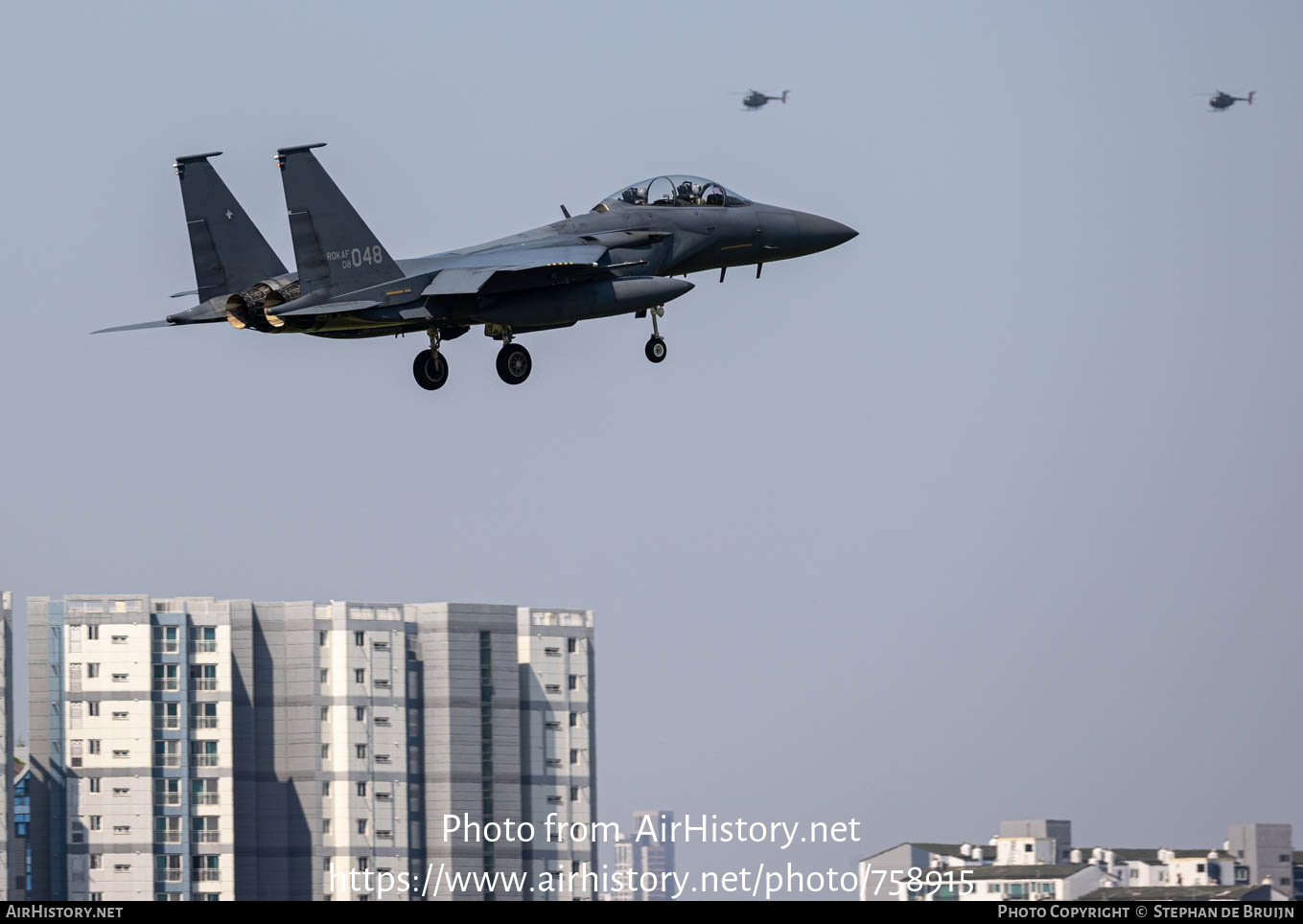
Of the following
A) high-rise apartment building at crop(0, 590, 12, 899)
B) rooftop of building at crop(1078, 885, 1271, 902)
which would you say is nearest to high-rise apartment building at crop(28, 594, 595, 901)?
high-rise apartment building at crop(0, 590, 12, 899)

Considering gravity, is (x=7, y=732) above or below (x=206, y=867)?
above

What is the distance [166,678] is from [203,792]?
508 cm

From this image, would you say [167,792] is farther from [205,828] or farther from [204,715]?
[204,715]

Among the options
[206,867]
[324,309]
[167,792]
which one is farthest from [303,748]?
[324,309]

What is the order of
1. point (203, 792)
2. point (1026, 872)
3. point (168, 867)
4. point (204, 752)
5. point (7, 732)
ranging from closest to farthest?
point (7, 732) → point (168, 867) → point (1026, 872) → point (203, 792) → point (204, 752)

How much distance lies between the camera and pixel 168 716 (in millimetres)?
92438

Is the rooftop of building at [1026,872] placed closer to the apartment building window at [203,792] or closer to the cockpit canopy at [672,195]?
the apartment building window at [203,792]

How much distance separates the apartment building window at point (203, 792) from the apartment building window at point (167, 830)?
1.26 m

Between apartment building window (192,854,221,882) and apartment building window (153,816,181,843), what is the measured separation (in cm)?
119

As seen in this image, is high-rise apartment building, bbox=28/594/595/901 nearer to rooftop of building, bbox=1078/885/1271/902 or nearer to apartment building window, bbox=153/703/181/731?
apartment building window, bbox=153/703/181/731

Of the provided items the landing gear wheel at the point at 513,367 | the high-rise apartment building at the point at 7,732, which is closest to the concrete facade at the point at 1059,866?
the high-rise apartment building at the point at 7,732

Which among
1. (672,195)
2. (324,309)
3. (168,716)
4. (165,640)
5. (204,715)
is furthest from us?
(204,715)

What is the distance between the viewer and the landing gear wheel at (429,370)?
39.7 m
